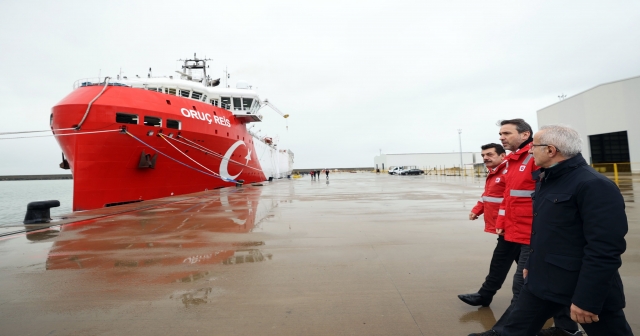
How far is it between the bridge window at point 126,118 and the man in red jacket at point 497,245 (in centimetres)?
1295

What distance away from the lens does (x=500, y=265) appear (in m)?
2.86

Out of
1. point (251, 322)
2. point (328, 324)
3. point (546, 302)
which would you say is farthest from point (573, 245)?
point (251, 322)

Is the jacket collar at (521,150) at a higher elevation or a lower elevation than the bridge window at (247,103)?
lower

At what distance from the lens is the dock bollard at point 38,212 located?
26.2 ft

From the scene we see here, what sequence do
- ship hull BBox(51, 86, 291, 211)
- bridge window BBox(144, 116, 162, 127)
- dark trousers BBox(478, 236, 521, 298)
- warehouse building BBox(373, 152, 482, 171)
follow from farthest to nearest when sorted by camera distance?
1. warehouse building BBox(373, 152, 482, 171)
2. bridge window BBox(144, 116, 162, 127)
3. ship hull BBox(51, 86, 291, 211)
4. dark trousers BBox(478, 236, 521, 298)

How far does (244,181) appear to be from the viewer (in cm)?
2183

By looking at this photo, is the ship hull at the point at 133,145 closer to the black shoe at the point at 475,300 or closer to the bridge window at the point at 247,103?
the bridge window at the point at 247,103

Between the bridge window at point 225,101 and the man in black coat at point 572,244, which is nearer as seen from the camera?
the man in black coat at point 572,244

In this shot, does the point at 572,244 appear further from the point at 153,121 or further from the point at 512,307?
the point at 153,121

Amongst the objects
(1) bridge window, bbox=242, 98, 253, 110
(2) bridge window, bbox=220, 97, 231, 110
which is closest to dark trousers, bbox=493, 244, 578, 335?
(1) bridge window, bbox=242, 98, 253, 110

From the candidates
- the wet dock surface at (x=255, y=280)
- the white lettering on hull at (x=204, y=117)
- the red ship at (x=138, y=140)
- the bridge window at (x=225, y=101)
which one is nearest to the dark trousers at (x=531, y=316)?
the wet dock surface at (x=255, y=280)

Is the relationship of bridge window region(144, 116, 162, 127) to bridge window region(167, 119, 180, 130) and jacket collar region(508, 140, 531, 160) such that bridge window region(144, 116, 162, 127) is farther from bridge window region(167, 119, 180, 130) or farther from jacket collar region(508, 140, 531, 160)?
jacket collar region(508, 140, 531, 160)

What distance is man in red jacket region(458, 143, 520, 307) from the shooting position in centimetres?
284

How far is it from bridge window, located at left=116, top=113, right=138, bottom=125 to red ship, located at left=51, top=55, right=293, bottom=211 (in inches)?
1.3
